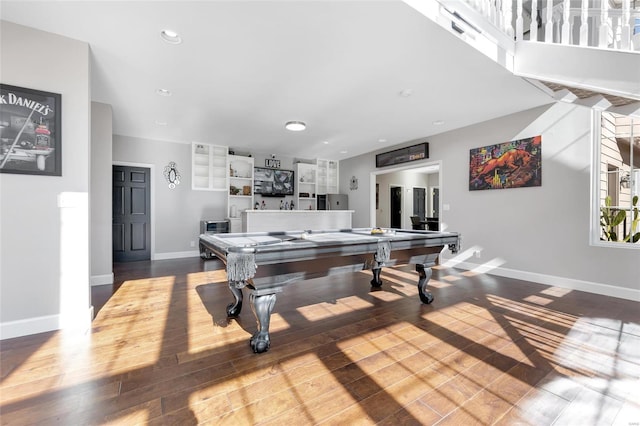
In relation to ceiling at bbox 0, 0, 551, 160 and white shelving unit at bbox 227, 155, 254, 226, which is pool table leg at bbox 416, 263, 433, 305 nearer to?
ceiling at bbox 0, 0, 551, 160

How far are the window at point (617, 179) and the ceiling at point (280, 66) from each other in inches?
36.8

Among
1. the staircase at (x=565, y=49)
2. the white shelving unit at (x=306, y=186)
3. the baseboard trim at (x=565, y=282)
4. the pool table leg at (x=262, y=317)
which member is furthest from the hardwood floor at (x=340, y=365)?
the white shelving unit at (x=306, y=186)

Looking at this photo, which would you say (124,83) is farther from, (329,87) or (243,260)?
(243,260)

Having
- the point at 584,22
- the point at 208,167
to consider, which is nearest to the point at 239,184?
the point at 208,167

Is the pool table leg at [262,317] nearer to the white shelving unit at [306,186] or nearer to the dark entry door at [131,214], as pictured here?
the dark entry door at [131,214]

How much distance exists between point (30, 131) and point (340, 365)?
318 cm

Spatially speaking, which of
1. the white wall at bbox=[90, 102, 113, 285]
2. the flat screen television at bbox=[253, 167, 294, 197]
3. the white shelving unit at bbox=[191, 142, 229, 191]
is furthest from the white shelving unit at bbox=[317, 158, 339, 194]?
the white wall at bbox=[90, 102, 113, 285]

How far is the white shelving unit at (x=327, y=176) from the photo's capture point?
849 cm

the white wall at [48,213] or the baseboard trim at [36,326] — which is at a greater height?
the white wall at [48,213]

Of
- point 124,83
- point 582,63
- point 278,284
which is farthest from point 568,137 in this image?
point 124,83

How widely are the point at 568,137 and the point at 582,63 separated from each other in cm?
159

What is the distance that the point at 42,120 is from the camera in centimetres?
241

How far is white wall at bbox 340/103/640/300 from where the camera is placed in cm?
367

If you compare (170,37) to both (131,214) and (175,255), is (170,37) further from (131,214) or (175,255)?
(175,255)
